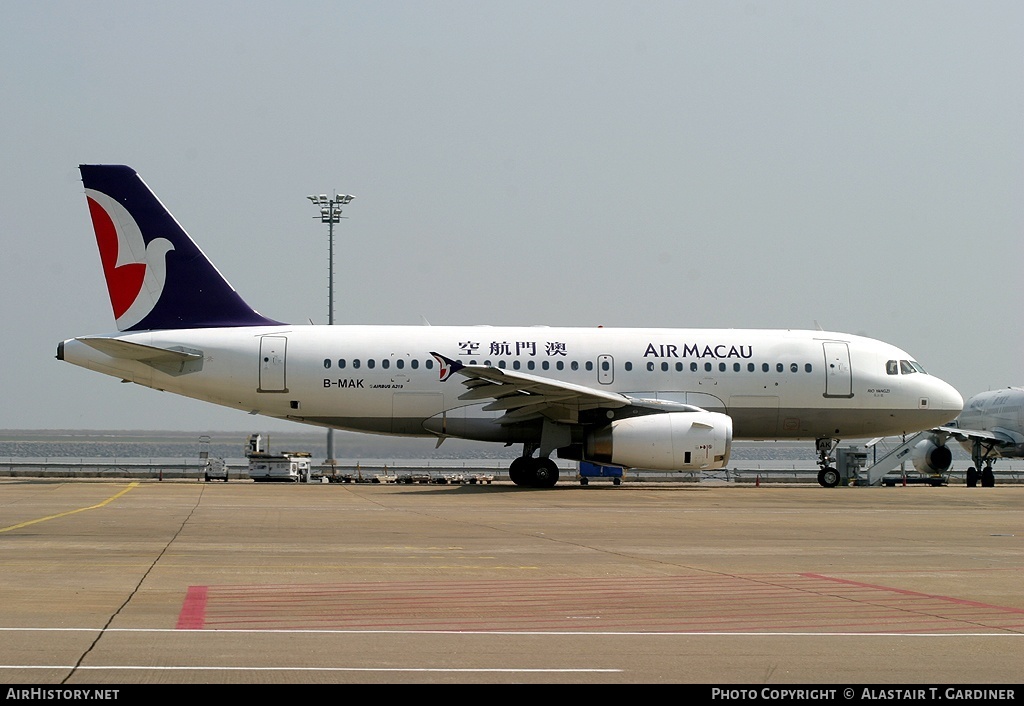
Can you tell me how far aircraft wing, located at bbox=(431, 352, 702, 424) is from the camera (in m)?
26.0

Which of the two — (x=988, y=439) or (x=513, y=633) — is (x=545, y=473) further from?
(x=513, y=633)

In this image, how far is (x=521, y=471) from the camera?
2883cm

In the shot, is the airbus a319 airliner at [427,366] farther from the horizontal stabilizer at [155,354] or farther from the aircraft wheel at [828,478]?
the aircraft wheel at [828,478]

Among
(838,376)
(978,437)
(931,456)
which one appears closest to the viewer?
(838,376)

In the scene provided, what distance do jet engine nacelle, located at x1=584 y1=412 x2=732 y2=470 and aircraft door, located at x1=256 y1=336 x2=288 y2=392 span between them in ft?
26.3

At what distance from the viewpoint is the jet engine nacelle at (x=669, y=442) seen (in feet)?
86.9

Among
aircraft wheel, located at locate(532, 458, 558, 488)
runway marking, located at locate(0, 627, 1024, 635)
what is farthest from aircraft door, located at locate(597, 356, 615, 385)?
runway marking, located at locate(0, 627, 1024, 635)

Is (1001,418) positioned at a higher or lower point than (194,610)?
higher

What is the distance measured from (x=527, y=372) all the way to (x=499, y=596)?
18.6 meters

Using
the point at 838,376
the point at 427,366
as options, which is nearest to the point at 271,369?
the point at 427,366

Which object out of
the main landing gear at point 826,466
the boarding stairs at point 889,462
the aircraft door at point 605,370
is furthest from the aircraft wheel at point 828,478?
the aircraft door at point 605,370

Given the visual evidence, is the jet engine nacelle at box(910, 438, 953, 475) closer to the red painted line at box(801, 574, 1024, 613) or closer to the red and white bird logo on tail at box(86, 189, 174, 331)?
the red and white bird logo on tail at box(86, 189, 174, 331)

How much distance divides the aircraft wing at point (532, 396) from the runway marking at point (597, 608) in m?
14.5

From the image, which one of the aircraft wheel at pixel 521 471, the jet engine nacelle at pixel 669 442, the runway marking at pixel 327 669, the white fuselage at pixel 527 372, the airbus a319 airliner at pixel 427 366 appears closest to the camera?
the runway marking at pixel 327 669
